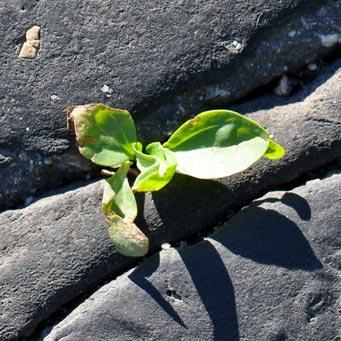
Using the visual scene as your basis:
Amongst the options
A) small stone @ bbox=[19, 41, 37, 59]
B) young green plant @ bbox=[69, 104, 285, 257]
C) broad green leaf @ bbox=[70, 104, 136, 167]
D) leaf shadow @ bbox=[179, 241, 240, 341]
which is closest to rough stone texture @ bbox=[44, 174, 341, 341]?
leaf shadow @ bbox=[179, 241, 240, 341]

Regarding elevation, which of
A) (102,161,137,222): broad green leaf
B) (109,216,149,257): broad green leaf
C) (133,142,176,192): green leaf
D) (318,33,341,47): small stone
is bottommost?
(109,216,149,257): broad green leaf

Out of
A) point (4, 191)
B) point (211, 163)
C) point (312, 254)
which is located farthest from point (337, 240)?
point (4, 191)

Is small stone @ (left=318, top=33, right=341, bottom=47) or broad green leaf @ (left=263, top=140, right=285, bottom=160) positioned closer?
broad green leaf @ (left=263, top=140, right=285, bottom=160)

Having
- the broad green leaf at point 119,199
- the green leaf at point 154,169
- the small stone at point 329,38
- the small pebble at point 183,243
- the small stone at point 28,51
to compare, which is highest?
the small stone at point 28,51

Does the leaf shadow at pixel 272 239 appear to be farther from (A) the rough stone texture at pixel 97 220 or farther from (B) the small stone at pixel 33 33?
(B) the small stone at pixel 33 33

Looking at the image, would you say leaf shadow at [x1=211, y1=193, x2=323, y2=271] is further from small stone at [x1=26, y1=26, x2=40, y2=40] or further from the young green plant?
small stone at [x1=26, y1=26, x2=40, y2=40]

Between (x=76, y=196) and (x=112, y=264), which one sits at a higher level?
(x=76, y=196)

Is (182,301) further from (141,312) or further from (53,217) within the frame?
(53,217)

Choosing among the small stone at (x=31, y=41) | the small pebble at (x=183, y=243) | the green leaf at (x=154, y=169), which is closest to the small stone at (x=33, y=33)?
the small stone at (x=31, y=41)
